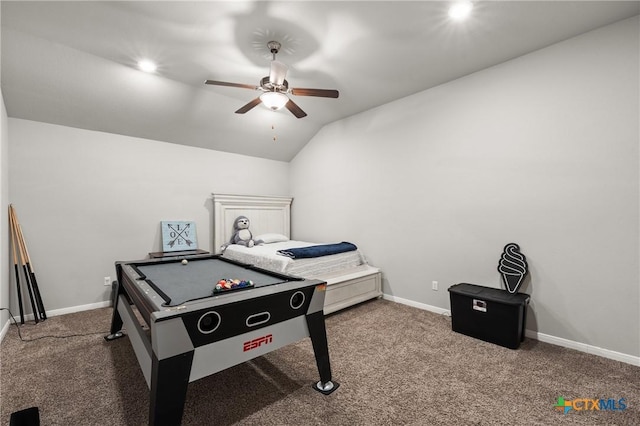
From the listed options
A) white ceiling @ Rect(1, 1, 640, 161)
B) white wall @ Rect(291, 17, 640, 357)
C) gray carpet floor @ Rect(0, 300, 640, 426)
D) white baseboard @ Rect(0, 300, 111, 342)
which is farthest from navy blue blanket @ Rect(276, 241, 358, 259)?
white baseboard @ Rect(0, 300, 111, 342)

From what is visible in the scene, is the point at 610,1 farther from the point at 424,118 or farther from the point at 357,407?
the point at 357,407

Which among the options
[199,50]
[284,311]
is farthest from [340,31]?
[284,311]

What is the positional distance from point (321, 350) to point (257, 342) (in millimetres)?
514

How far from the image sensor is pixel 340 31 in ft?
8.40

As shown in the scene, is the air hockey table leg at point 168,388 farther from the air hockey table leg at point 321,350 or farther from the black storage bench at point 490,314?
the black storage bench at point 490,314

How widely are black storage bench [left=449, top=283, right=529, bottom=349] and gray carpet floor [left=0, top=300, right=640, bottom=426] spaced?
0.09 metres

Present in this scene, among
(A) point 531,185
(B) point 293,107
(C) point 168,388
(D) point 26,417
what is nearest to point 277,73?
(B) point 293,107

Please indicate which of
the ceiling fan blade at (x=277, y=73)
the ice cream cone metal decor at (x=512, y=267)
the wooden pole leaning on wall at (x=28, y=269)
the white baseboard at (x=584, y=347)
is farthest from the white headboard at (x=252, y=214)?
the white baseboard at (x=584, y=347)

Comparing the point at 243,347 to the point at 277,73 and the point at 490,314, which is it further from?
the point at 490,314

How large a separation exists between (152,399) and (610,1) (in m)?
4.04

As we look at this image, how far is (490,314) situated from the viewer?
8.93 feet

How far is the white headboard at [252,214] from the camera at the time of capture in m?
4.64

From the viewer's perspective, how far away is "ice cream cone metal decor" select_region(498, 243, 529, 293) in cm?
282

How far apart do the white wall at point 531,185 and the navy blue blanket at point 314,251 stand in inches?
18.0
